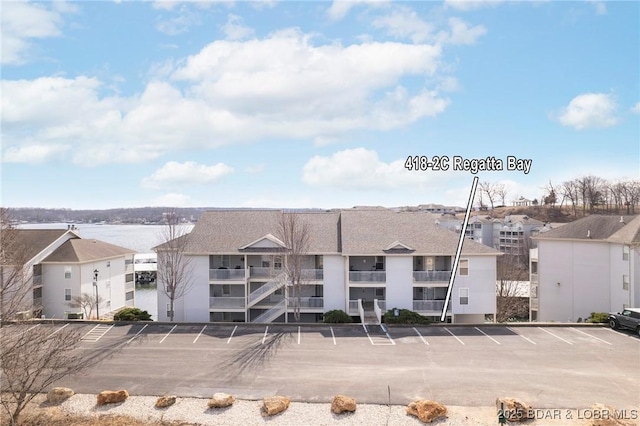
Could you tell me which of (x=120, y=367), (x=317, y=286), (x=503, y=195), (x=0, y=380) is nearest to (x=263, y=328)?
(x=317, y=286)

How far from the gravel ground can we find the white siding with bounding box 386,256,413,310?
Answer: 14572 mm

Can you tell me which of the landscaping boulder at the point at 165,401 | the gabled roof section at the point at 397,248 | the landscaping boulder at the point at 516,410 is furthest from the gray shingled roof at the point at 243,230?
the landscaping boulder at the point at 516,410

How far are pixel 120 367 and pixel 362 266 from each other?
58.9 ft

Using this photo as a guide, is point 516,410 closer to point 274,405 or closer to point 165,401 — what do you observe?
point 274,405

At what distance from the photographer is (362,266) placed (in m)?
32.0

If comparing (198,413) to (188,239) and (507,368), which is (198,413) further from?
(188,239)

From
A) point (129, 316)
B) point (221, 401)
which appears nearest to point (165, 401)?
point (221, 401)

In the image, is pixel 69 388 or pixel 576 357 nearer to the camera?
pixel 69 388

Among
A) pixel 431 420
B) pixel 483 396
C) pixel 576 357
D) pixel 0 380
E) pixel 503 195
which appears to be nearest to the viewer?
pixel 431 420

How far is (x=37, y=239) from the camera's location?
3944cm

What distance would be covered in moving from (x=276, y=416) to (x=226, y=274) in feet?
56.1

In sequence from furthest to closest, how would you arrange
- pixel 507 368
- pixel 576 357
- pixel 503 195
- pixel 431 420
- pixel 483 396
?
pixel 503 195, pixel 576 357, pixel 507 368, pixel 483 396, pixel 431 420

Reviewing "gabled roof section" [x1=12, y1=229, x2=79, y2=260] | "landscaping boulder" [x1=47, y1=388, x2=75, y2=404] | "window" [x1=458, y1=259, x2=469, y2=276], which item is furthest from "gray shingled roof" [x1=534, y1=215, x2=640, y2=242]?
"gabled roof section" [x1=12, y1=229, x2=79, y2=260]

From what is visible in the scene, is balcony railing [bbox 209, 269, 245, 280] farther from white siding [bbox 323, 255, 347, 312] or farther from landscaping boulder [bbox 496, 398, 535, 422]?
landscaping boulder [bbox 496, 398, 535, 422]
